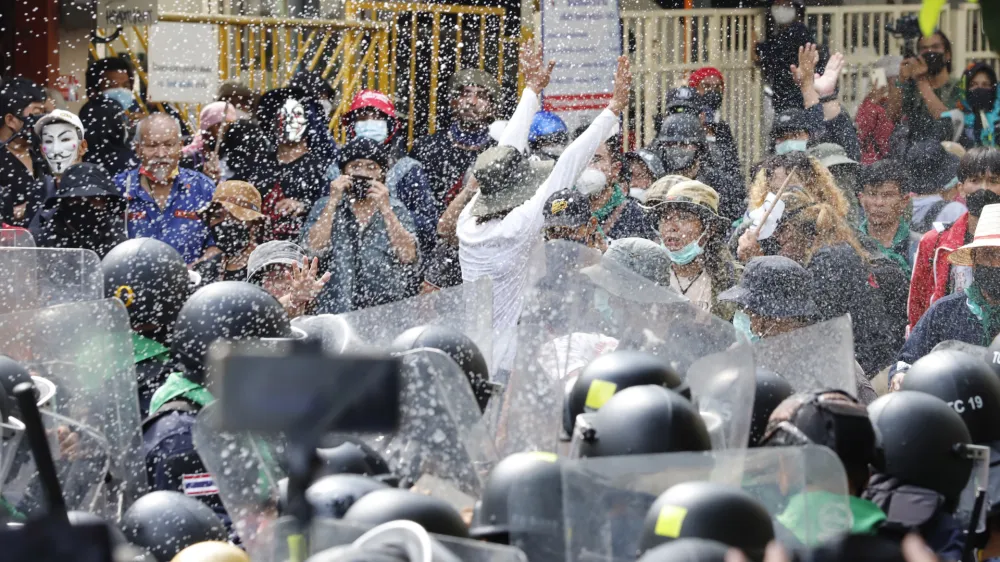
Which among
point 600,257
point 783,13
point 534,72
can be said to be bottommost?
point 600,257

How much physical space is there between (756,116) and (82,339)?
21.4 ft

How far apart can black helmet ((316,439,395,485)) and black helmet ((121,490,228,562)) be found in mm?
358

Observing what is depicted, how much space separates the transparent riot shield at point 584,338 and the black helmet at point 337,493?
95 centimetres

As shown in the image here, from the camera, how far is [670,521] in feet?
9.95

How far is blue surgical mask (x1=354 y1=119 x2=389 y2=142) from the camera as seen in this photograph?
29.4 ft

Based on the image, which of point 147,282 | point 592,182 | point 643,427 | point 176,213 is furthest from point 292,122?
point 643,427

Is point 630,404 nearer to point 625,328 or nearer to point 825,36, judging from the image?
point 625,328

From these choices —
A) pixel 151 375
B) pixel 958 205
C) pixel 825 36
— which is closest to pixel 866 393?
pixel 151 375

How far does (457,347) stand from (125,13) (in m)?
6.08

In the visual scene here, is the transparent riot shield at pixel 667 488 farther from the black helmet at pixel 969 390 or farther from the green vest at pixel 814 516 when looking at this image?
the black helmet at pixel 969 390

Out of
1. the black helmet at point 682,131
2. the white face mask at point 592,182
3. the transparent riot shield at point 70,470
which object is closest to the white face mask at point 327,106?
the white face mask at point 592,182

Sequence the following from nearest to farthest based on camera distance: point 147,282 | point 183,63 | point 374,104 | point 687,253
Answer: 1. point 147,282
2. point 687,253
3. point 374,104
4. point 183,63

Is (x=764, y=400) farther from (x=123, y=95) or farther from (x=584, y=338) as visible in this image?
(x=123, y=95)

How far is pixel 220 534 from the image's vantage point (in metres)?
3.97
